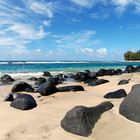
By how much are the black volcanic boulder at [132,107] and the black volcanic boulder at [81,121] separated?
545 millimetres

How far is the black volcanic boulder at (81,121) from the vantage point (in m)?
6.22

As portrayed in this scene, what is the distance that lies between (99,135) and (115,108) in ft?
3.86

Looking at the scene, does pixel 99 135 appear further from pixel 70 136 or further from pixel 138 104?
pixel 138 104

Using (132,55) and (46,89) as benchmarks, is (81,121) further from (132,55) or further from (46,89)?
(132,55)

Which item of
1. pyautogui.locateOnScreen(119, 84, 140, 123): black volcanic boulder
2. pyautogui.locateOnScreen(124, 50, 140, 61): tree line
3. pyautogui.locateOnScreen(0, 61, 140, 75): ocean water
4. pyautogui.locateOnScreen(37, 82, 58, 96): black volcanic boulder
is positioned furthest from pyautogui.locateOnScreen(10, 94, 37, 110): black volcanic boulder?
pyautogui.locateOnScreen(124, 50, 140, 61): tree line

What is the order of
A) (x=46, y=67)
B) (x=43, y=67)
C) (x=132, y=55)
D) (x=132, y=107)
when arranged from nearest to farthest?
(x=132, y=107) < (x=43, y=67) < (x=46, y=67) < (x=132, y=55)

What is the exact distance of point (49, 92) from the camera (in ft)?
41.3

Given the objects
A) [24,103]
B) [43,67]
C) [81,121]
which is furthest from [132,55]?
[81,121]

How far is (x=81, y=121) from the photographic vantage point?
627cm

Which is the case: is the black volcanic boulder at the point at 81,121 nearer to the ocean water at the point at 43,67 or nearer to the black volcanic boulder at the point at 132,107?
the black volcanic boulder at the point at 132,107

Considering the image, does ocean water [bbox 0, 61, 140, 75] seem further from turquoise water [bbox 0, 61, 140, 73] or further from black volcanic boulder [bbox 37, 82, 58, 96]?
black volcanic boulder [bbox 37, 82, 58, 96]

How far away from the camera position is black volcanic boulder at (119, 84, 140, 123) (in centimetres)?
639

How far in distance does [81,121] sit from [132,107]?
110cm

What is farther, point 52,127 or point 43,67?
point 43,67
